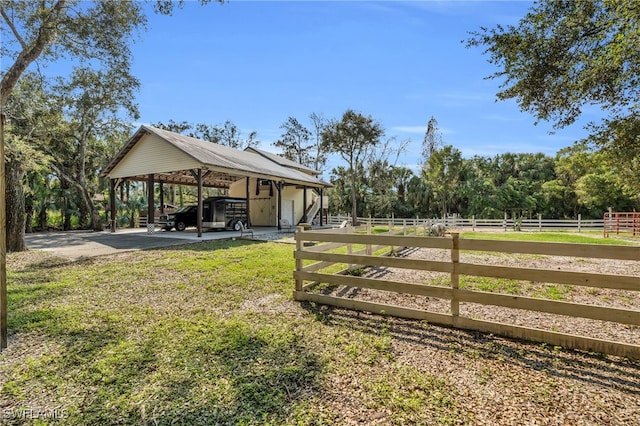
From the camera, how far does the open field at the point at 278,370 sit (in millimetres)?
2363

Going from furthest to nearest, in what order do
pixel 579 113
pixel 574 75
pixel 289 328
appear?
1. pixel 579 113
2. pixel 574 75
3. pixel 289 328

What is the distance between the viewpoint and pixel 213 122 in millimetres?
40906

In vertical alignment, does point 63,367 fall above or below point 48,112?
below

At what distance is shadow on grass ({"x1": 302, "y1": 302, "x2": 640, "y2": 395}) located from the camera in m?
2.81

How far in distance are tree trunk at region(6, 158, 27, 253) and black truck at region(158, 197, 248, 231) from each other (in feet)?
23.5

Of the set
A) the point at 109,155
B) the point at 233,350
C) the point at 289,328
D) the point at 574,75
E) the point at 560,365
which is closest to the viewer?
the point at 560,365

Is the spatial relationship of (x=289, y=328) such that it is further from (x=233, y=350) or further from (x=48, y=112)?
(x=48, y=112)

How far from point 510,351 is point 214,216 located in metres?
15.1

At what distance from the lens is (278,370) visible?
9.72 ft

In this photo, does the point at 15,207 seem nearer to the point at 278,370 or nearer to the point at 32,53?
the point at 32,53

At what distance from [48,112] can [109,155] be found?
6.75 metres

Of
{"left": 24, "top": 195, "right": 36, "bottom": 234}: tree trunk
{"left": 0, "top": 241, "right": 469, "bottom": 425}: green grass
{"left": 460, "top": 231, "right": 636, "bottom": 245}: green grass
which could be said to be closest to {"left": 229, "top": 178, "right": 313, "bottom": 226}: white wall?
{"left": 24, "top": 195, "right": 36, "bottom": 234}: tree trunk

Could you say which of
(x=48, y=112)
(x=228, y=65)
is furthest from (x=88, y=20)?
(x=48, y=112)

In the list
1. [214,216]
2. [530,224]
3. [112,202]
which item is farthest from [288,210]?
[530,224]
